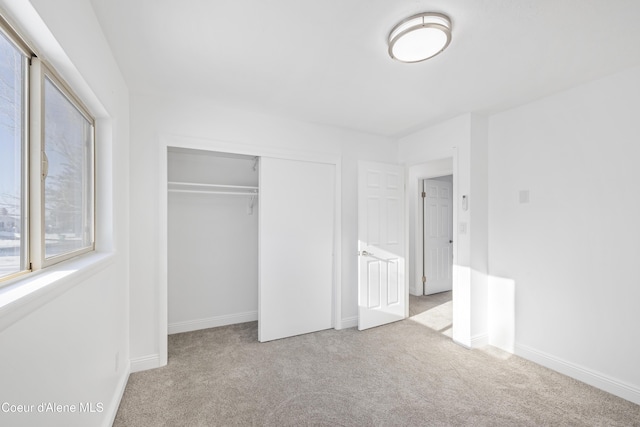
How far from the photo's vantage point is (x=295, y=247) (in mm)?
3262

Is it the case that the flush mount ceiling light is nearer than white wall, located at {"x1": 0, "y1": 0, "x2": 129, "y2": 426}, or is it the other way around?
white wall, located at {"x1": 0, "y1": 0, "x2": 129, "y2": 426}

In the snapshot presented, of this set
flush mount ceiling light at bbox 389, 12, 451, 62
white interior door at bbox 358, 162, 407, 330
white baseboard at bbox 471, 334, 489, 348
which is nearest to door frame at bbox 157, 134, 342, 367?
white interior door at bbox 358, 162, 407, 330

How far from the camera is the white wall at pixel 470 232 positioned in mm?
2996

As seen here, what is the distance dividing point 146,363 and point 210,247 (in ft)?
4.31

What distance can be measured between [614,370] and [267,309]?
2956 millimetres

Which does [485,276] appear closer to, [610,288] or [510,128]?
[610,288]

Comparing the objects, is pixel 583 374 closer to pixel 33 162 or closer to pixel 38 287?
pixel 38 287

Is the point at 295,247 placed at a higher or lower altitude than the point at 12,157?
lower

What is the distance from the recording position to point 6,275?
1011mm

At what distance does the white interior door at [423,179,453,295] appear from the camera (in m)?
5.05

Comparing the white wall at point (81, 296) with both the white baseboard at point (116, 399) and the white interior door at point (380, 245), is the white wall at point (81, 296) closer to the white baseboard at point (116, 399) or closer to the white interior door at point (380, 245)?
the white baseboard at point (116, 399)

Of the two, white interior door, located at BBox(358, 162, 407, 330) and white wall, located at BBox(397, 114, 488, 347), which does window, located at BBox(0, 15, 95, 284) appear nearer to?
white interior door, located at BBox(358, 162, 407, 330)

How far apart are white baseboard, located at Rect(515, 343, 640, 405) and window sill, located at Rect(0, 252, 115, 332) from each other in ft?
11.7

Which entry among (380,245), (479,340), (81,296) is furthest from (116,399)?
(479,340)
